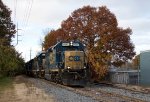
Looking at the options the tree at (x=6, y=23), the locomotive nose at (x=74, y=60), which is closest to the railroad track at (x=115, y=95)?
the locomotive nose at (x=74, y=60)

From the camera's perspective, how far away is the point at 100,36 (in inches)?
1852

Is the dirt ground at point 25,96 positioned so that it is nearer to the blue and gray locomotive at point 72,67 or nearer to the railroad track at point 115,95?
the railroad track at point 115,95

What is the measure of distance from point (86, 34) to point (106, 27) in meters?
2.77

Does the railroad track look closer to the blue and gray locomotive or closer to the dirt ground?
the dirt ground

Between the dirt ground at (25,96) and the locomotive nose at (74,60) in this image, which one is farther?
the locomotive nose at (74,60)

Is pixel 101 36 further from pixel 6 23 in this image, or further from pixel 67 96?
pixel 67 96

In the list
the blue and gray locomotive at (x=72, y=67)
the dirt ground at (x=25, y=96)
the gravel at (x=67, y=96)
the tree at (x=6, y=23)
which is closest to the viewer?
the gravel at (x=67, y=96)

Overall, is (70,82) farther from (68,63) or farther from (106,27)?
(106,27)

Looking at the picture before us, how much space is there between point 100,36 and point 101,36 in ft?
0.98

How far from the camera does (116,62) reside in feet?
159

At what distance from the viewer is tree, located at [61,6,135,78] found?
4619cm

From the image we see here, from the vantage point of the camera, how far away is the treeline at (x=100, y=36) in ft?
152

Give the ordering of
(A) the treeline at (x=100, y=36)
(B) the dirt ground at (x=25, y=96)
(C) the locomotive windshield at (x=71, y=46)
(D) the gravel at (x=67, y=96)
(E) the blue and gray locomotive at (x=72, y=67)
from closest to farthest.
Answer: (D) the gravel at (x=67, y=96) → (B) the dirt ground at (x=25, y=96) → (E) the blue and gray locomotive at (x=72, y=67) → (C) the locomotive windshield at (x=71, y=46) → (A) the treeline at (x=100, y=36)

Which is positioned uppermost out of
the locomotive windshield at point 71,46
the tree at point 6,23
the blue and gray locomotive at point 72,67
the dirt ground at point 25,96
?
the tree at point 6,23
